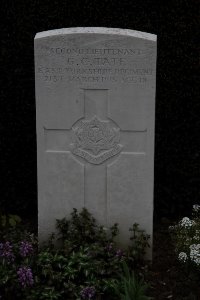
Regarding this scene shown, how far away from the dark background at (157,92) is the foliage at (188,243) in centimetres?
50

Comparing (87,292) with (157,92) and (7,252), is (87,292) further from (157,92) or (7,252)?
(157,92)

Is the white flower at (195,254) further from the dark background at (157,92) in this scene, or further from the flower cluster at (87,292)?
the dark background at (157,92)

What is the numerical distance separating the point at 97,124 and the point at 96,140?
13cm

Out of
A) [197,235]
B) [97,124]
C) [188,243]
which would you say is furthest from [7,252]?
[197,235]

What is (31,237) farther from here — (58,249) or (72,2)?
(72,2)

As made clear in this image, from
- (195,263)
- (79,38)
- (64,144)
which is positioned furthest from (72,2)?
(195,263)

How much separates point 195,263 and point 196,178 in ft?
4.58

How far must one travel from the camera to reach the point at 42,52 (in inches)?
180

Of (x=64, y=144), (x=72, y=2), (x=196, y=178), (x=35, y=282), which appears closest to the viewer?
(x=35, y=282)

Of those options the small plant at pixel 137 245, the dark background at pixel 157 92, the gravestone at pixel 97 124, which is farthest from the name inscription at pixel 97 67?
the small plant at pixel 137 245

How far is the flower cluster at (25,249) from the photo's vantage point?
177 inches

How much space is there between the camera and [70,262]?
4484 millimetres

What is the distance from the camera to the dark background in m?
5.50

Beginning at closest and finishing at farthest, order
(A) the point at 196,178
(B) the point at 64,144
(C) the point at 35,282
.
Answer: (C) the point at 35,282
(B) the point at 64,144
(A) the point at 196,178
